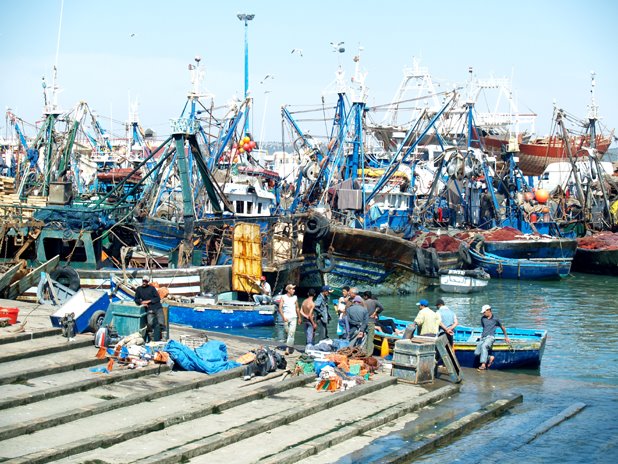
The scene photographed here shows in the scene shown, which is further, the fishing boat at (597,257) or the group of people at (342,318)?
the fishing boat at (597,257)

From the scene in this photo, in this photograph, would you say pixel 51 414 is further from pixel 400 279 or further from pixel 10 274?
pixel 400 279

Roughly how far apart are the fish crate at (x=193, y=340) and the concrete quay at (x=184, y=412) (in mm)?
849

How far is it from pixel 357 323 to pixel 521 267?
26.5m

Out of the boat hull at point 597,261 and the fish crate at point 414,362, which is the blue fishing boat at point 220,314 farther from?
the boat hull at point 597,261

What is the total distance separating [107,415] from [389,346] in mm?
7497

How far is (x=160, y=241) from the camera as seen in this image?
96.1 feet

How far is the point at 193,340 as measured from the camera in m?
15.7

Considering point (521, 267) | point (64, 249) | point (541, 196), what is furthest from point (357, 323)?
point (541, 196)

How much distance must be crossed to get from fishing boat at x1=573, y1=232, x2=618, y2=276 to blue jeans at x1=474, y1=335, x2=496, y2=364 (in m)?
28.1

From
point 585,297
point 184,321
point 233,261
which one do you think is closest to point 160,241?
point 233,261

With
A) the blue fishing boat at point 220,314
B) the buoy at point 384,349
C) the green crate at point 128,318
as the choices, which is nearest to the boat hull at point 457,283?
the blue fishing boat at point 220,314

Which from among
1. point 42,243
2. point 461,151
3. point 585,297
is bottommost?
point 585,297

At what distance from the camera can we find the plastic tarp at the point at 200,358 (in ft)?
44.9

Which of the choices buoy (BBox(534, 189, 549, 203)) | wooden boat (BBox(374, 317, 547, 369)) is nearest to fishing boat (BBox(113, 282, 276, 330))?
wooden boat (BBox(374, 317, 547, 369))
